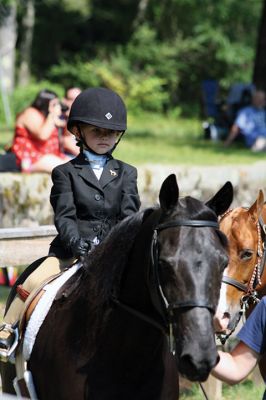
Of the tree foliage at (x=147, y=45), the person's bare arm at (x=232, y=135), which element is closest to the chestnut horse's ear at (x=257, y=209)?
the person's bare arm at (x=232, y=135)

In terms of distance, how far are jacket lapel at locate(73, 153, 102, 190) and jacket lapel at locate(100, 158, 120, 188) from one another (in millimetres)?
36

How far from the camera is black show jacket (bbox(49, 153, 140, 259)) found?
195 inches

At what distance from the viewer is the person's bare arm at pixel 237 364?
4.27m

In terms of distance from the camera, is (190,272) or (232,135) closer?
(190,272)

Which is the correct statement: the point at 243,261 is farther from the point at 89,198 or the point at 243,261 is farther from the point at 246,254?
the point at 89,198

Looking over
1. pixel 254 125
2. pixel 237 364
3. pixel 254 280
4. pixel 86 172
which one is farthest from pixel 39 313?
pixel 254 125

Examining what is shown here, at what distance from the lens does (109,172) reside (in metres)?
5.08

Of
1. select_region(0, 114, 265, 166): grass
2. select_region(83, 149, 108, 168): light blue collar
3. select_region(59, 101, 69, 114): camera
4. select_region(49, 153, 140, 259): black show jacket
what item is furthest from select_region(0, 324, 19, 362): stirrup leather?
select_region(0, 114, 265, 166): grass

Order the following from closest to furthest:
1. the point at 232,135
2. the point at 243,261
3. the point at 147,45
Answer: the point at 243,261 < the point at 232,135 < the point at 147,45

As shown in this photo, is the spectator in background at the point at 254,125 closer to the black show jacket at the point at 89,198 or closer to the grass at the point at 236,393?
the grass at the point at 236,393

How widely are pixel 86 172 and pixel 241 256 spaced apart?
113cm

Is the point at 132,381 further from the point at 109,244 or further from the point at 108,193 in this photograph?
the point at 108,193

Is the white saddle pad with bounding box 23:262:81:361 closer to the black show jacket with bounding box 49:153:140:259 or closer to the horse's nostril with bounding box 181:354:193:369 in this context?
the black show jacket with bounding box 49:153:140:259

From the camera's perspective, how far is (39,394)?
4.70 metres
